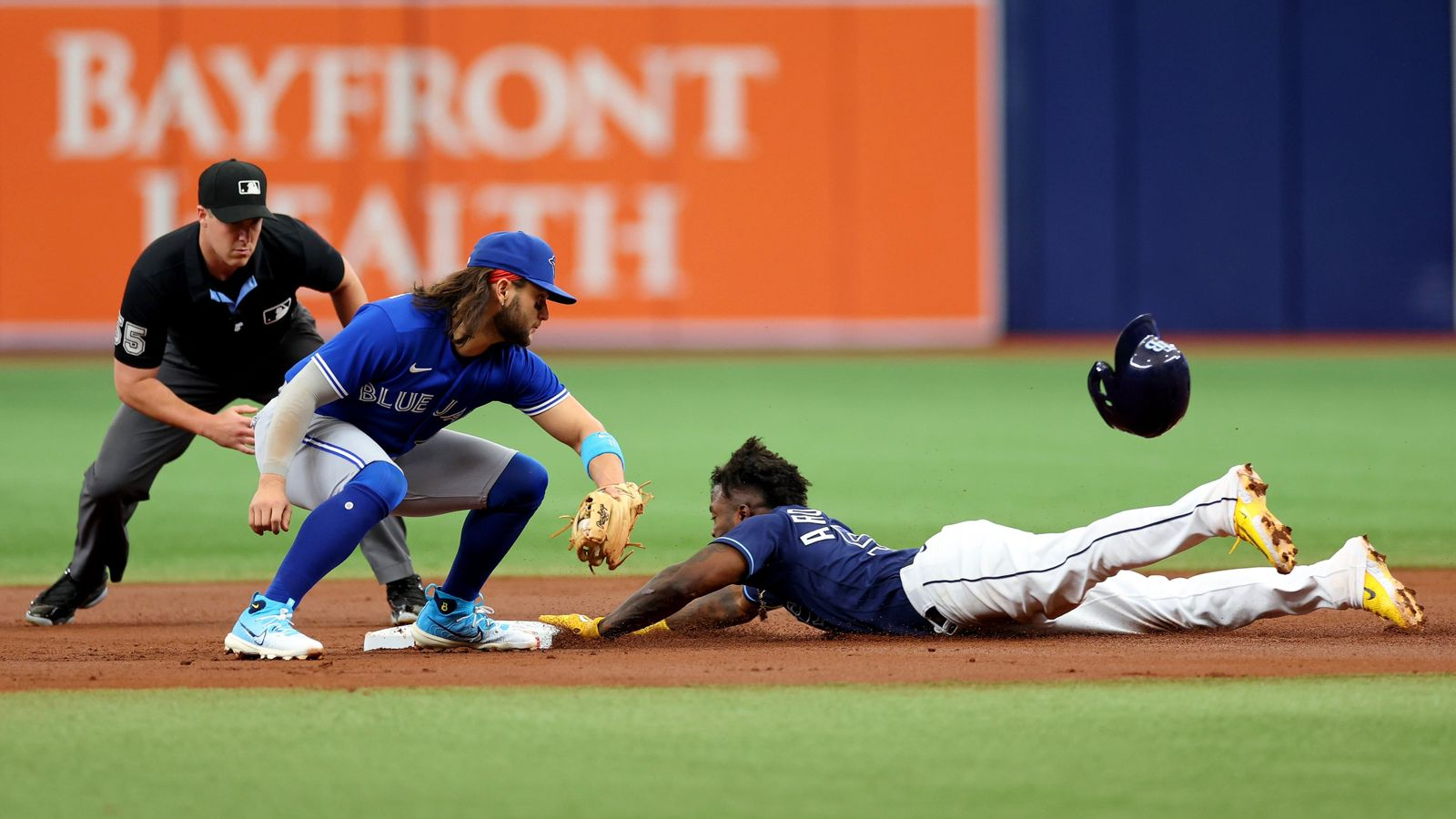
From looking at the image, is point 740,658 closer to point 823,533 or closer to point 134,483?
point 823,533

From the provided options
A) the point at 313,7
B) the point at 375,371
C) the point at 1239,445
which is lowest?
the point at 1239,445

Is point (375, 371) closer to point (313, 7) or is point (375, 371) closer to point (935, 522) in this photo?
point (935, 522)

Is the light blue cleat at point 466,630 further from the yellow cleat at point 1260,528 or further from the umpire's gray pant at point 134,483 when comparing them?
the yellow cleat at point 1260,528

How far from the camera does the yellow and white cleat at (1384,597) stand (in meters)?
5.72

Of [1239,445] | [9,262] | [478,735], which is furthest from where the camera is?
[9,262]

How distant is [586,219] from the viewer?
19188mm

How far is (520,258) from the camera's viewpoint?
5465 mm

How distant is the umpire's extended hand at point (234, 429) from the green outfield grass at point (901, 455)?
6.98 ft

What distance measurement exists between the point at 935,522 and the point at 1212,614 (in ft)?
11.0

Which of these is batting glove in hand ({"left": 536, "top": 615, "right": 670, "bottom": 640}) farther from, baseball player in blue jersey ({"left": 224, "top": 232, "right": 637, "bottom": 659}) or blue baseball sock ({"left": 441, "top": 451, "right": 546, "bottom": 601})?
blue baseball sock ({"left": 441, "top": 451, "right": 546, "bottom": 601})

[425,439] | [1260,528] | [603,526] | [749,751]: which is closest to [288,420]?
[425,439]

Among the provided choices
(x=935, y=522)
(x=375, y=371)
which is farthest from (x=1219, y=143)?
(x=375, y=371)

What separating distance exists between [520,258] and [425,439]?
849 millimetres

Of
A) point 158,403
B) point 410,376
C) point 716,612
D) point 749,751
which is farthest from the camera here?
point 158,403
